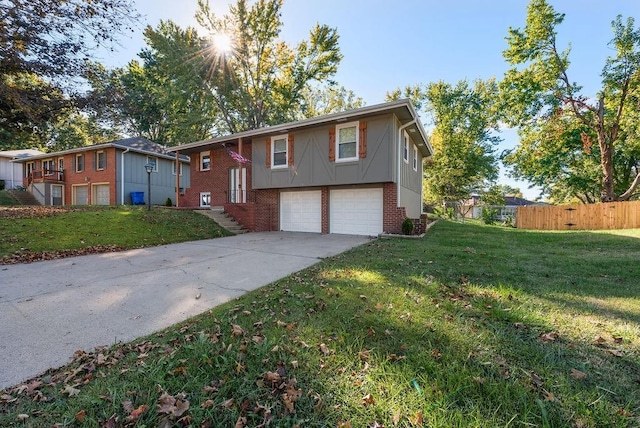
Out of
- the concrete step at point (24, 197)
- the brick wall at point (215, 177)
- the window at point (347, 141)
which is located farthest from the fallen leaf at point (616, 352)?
the concrete step at point (24, 197)

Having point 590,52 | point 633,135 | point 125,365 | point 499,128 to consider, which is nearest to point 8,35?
point 125,365

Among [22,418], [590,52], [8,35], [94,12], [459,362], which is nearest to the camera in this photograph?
[22,418]

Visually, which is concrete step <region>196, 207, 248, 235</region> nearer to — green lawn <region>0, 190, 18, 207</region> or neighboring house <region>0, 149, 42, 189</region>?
green lawn <region>0, 190, 18, 207</region>

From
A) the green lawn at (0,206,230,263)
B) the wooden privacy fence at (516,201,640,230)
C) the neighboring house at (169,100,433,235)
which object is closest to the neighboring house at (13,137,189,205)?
the neighboring house at (169,100,433,235)

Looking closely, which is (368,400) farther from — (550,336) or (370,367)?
(550,336)

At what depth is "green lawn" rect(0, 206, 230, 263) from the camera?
22.8ft

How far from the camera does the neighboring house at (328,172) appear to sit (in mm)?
10008

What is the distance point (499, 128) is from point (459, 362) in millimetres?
29690

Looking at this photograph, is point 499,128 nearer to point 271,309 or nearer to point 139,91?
point 271,309

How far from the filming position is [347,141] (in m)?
10.7

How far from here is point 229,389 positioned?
1.91 m

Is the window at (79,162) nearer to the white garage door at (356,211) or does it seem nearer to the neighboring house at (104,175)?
the neighboring house at (104,175)

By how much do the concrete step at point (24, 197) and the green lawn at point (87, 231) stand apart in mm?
16190

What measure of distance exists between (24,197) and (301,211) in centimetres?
2369
